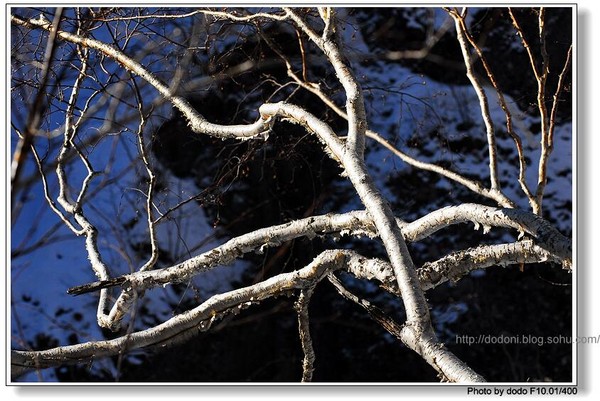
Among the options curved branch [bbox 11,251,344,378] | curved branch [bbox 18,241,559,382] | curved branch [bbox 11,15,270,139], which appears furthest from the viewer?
curved branch [bbox 11,15,270,139]

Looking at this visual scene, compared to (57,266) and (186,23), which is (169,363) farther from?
(186,23)

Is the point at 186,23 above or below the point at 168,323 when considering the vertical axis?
above

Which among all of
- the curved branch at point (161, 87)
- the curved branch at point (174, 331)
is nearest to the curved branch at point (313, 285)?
the curved branch at point (174, 331)

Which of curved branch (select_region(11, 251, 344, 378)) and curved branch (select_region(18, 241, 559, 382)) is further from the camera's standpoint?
curved branch (select_region(11, 251, 344, 378))

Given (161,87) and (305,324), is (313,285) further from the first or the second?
(161,87)

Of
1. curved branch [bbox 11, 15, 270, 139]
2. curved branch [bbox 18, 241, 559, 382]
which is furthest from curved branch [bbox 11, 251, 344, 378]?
curved branch [bbox 11, 15, 270, 139]

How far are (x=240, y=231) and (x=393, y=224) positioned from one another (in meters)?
2.44

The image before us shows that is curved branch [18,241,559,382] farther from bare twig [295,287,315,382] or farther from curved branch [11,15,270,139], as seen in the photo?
curved branch [11,15,270,139]

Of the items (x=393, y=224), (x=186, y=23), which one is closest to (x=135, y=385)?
(x=393, y=224)

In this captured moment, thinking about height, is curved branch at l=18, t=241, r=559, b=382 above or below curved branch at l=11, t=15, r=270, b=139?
below

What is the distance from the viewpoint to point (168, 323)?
160 centimetres

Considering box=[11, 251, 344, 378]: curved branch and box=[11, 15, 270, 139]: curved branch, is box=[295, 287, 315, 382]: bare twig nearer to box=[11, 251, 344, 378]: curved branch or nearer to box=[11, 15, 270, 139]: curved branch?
box=[11, 251, 344, 378]: curved branch

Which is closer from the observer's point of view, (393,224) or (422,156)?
(393,224)

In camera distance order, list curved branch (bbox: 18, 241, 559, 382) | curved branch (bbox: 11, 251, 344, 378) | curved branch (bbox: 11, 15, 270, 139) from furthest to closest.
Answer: curved branch (bbox: 11, 15, 270, 139) < curved branch (bbox: 11, 251, 344, 378) < curved branch (bbox: 18, 241, 559, 382)
